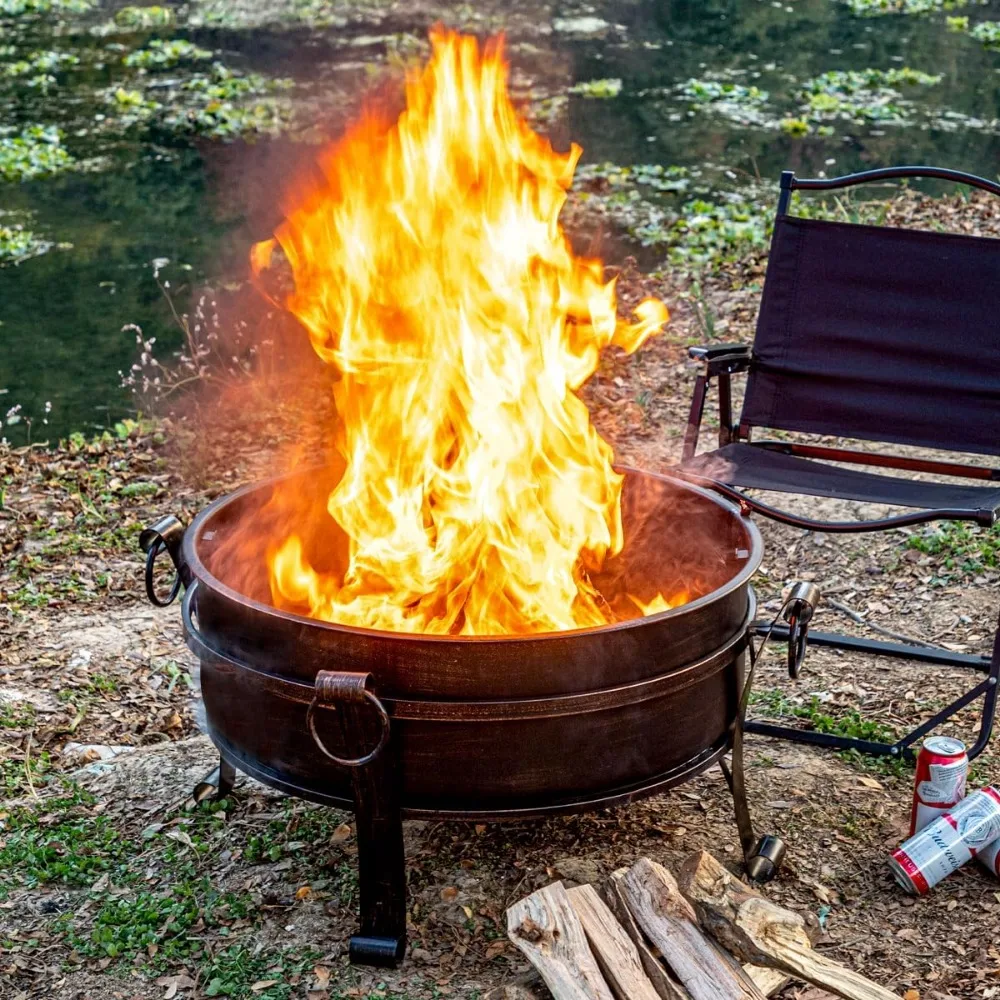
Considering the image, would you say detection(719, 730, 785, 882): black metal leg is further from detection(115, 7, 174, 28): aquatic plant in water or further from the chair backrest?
detection(115, 7, 174, 28): aquatic plant in water

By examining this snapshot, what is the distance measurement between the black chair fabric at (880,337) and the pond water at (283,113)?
3.67 m


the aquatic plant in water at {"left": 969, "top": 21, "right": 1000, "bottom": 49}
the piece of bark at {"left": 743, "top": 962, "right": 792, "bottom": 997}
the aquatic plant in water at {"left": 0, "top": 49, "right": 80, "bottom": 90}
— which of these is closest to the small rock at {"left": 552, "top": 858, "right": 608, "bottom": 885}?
the piece of bark at {"left": 743, "top": 962, "right": 792, "bottom": 997}

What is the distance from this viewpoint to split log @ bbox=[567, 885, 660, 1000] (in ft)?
6.87

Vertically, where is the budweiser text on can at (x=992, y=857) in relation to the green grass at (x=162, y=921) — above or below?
above

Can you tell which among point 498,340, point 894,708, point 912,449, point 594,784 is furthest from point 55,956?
point 912,449

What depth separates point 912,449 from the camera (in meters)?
4.71

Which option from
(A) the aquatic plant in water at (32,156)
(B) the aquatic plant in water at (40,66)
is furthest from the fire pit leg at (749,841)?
(B) the aquatic plant in water at (40,66)

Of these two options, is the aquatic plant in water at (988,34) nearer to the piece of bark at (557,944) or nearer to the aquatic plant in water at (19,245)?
the aquatic plant in water at (19,245)

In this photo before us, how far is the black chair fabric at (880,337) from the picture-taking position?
3.58 m

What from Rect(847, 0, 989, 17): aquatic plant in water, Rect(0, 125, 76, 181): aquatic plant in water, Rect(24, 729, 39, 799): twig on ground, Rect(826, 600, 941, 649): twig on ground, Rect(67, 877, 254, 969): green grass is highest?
Rect(847, 0, 989, 17): aquatic plant in water

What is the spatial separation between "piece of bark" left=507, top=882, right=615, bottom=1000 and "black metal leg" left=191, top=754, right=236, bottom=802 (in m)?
0.90

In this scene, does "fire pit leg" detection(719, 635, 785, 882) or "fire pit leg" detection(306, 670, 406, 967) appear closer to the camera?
"fire pit leg" detection(306, 670, 406, 967)

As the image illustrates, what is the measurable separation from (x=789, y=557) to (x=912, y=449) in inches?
32.8

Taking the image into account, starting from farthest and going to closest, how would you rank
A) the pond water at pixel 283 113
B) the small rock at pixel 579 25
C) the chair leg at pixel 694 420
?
the small rock at pixel 579 25 < the pond water at pixel 283 113 < the chair leg at pixel 694 420
